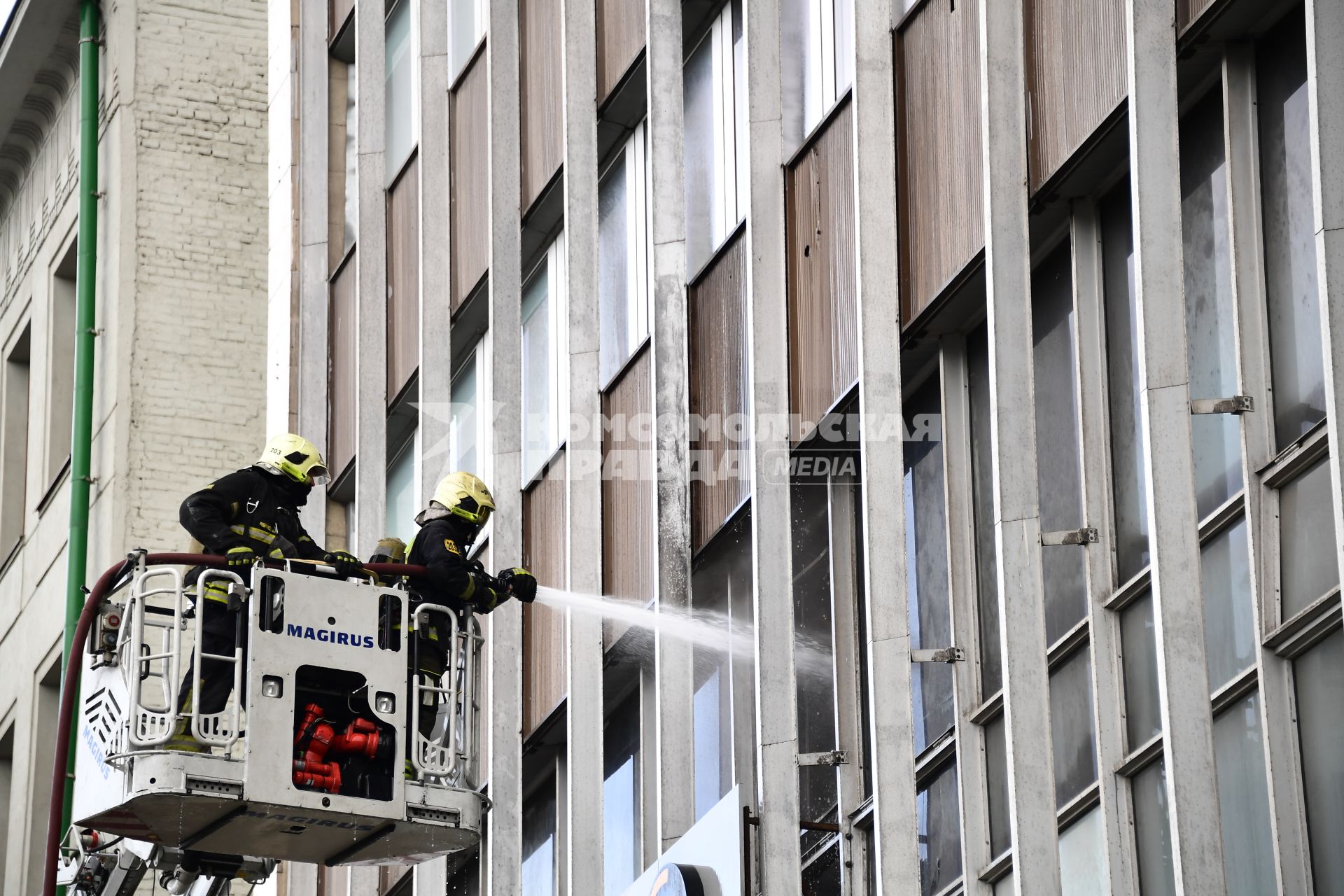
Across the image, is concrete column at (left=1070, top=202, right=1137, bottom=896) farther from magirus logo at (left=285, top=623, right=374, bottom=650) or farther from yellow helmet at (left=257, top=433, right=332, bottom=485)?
yellow helmet at (left=257, top=433, right=332, bottom=485)

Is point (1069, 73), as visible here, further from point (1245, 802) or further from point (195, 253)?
point (195, 253)

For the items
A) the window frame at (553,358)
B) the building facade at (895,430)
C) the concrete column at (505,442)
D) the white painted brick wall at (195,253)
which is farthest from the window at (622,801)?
the white painted brick wall at (195,253)

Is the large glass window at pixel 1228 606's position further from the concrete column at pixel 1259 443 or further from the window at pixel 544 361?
the window at pixel 544 361

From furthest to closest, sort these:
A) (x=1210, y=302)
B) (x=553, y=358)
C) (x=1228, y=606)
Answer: (x=553, y=358)
(x=1210, y=302)
(x=1228, y=606)

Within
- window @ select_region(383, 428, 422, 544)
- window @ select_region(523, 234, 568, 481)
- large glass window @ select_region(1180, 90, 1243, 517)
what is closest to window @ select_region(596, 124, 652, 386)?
window @ select_region(523, 234, 568, 481)

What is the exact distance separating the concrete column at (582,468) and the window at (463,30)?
110 inches

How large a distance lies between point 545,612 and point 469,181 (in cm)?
450

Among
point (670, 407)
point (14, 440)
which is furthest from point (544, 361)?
point (14, 440)

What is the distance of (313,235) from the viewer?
76.8 feet

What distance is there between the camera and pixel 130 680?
1162cm

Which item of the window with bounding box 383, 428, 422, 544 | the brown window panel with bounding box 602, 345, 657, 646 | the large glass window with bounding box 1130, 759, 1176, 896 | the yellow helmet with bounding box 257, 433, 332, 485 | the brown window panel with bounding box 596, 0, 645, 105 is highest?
the brown window panel with bounding box 596, 0, 645, 105

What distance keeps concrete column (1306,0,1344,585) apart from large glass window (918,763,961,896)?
3.62 m

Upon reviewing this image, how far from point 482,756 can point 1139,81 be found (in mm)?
10383

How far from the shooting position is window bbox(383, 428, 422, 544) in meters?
21.8
